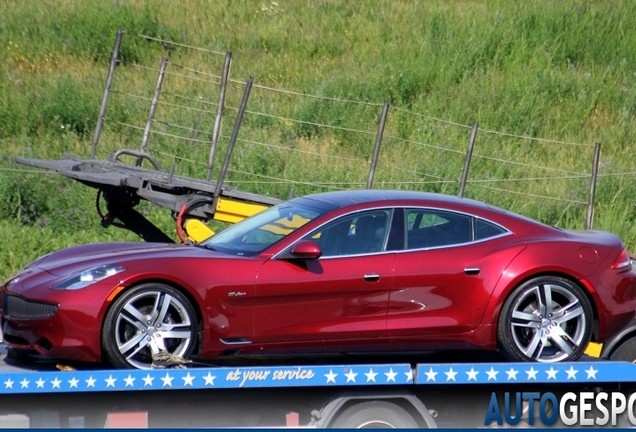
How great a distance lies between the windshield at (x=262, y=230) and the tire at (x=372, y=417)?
1.36 metres

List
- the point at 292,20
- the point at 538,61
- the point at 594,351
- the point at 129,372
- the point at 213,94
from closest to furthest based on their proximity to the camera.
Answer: the point at 129,372, the point at 594,351, the point at 213,94, the point at 538,61, the point at 292,20

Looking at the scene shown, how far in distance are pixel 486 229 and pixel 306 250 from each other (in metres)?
1.48

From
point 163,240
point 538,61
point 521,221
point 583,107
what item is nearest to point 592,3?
point 538,61

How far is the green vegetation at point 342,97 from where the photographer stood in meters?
15.3

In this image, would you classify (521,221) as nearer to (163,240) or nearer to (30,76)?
(163,240)

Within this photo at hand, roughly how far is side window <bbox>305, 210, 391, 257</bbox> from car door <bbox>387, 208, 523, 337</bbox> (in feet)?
0.59

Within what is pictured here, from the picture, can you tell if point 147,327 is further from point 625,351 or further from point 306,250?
point 625,351

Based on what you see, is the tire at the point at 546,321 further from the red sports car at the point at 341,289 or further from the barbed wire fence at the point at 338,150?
the barbed wire fence at the point at 338,150

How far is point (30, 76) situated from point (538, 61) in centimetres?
1007

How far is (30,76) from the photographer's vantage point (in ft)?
64.5

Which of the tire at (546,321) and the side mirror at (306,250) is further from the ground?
the side mirror at (306,250)

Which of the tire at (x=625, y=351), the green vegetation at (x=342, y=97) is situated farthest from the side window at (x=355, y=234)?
the green vegetation at (x=342, y=97)

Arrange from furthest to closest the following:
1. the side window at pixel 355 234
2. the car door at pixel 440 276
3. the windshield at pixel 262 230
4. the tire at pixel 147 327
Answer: the windshield at pixel 262 230, the side window at pixel 355 234, the car door at pixel 440 276, the tire at pixel 147 327

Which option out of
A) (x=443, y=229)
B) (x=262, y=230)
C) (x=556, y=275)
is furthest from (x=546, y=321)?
(x=262, y=230)
